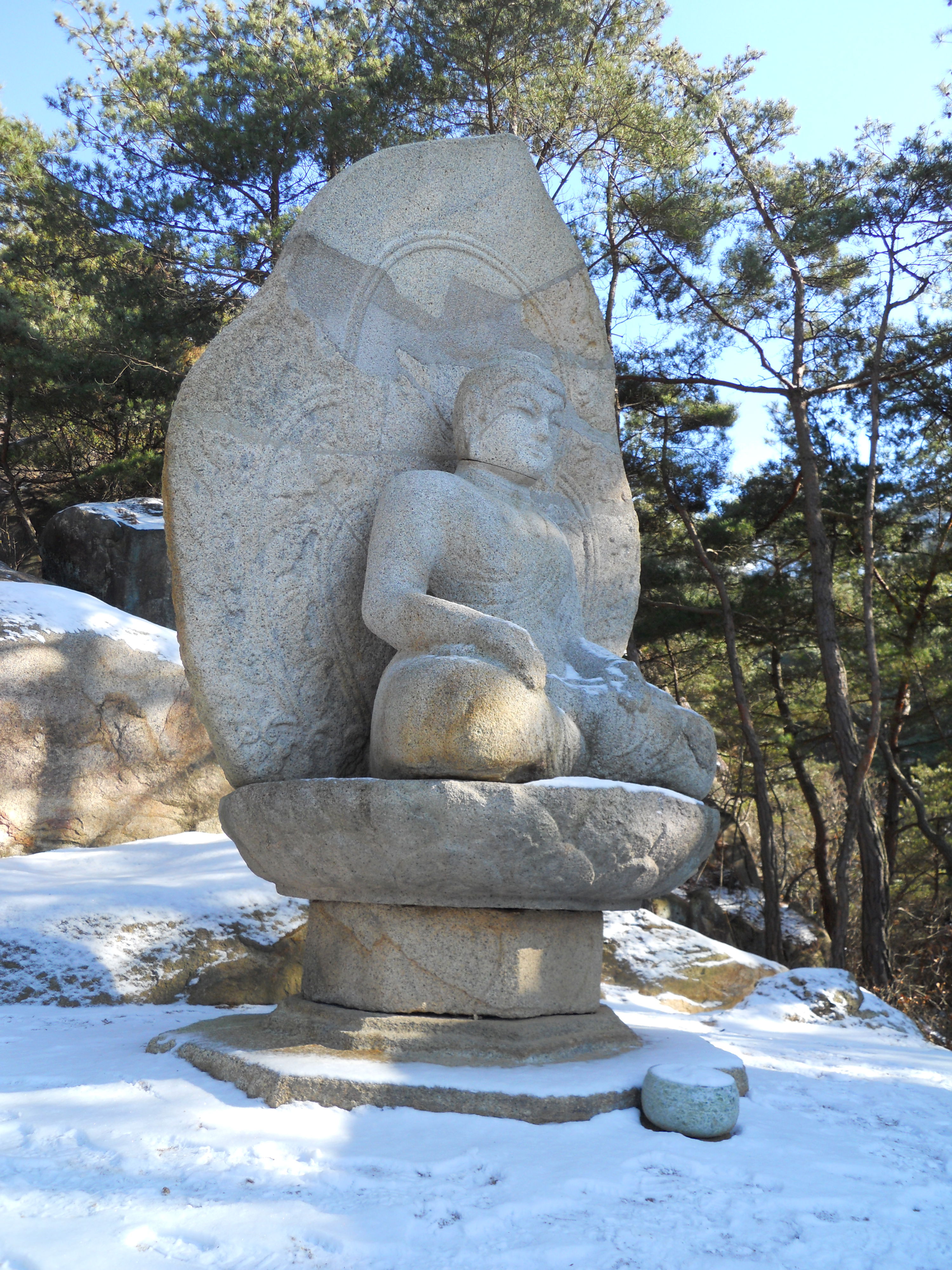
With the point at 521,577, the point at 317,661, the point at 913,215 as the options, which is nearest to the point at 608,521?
the point at 521,577

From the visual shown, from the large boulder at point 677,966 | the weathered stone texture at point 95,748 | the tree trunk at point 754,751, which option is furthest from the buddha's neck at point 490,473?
the tree trunk at point 754,751

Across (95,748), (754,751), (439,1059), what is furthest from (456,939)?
(754,751)

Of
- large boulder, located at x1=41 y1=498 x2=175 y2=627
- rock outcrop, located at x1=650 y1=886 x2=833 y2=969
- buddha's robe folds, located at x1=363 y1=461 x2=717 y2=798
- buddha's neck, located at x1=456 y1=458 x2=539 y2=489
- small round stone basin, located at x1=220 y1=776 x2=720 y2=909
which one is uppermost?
large boulder, located at x1=41 y1=498 x2=175 y2=627

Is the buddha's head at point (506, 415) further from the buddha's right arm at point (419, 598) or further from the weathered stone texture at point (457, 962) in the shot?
the weathered stone texture at point (457, 962)

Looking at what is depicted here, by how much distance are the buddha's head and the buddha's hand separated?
0.88 meters

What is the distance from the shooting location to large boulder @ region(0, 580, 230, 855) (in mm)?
4871

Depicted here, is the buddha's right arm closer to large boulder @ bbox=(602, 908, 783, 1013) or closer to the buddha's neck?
the buddha's neck

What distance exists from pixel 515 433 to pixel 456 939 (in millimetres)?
1685

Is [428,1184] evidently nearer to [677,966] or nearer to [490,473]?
[490,473]

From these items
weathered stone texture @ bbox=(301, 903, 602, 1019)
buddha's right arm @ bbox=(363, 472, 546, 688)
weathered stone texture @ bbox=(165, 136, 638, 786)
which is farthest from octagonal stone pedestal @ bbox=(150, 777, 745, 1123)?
weathered stone texture @ bbox=(165, 136, 638, 786)

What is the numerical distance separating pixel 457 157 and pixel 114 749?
326 centimetres

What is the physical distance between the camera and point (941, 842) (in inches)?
390

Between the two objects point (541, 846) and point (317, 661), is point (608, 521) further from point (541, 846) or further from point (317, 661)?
point (541, 846)

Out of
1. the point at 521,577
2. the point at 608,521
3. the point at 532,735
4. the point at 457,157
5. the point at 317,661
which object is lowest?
the point at 532,735
